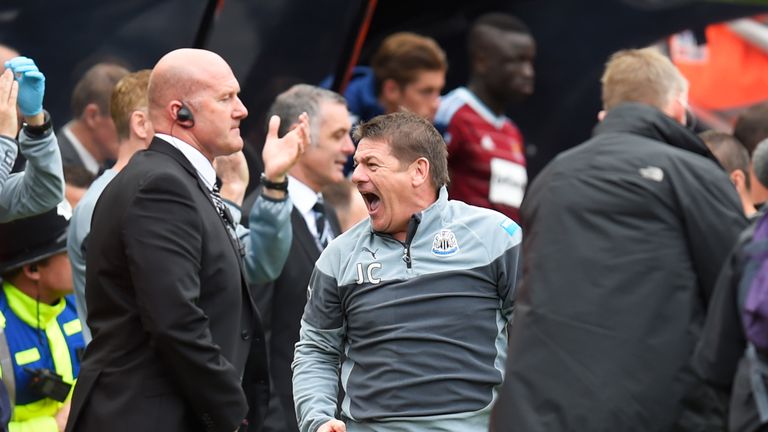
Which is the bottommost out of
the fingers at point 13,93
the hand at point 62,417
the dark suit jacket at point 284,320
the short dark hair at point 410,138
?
the hand at point 62,417

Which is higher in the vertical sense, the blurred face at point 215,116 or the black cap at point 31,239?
the blurred face at point 215,116

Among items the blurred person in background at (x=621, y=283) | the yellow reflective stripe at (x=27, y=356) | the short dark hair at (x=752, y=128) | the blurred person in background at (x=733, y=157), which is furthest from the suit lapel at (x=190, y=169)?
the short dark hair at (x=752, y=128)

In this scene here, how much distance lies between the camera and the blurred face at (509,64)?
365 inches

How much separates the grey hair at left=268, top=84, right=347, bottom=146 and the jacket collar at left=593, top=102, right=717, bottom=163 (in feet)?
7.65

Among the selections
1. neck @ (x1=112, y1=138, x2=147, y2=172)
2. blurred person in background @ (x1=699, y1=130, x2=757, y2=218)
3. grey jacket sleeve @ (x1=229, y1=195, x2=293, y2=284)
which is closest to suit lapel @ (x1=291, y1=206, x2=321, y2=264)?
grey jacket sleeve @ (x1=229, y1=195, x2=293, y2=284)

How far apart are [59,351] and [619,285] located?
269cm

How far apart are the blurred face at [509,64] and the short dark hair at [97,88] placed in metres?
2.89

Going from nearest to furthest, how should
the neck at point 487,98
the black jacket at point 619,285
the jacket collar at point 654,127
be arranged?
the black jacket at point 619,285
the jacket collar at point 654,127
the neck at point 487,98

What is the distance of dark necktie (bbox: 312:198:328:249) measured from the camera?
643 cm

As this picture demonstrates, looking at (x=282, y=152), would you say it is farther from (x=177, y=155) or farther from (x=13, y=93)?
(x=13, y=93)

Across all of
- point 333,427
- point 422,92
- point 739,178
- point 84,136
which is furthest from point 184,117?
point 422,92

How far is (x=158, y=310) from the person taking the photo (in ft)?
15.2

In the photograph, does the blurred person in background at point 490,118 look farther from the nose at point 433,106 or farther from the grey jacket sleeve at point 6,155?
the grey jacket sleeve at point 6,155

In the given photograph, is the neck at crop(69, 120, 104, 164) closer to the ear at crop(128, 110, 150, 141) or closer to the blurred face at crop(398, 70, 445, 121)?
the ear at crop(128, 110, 150, 141)
